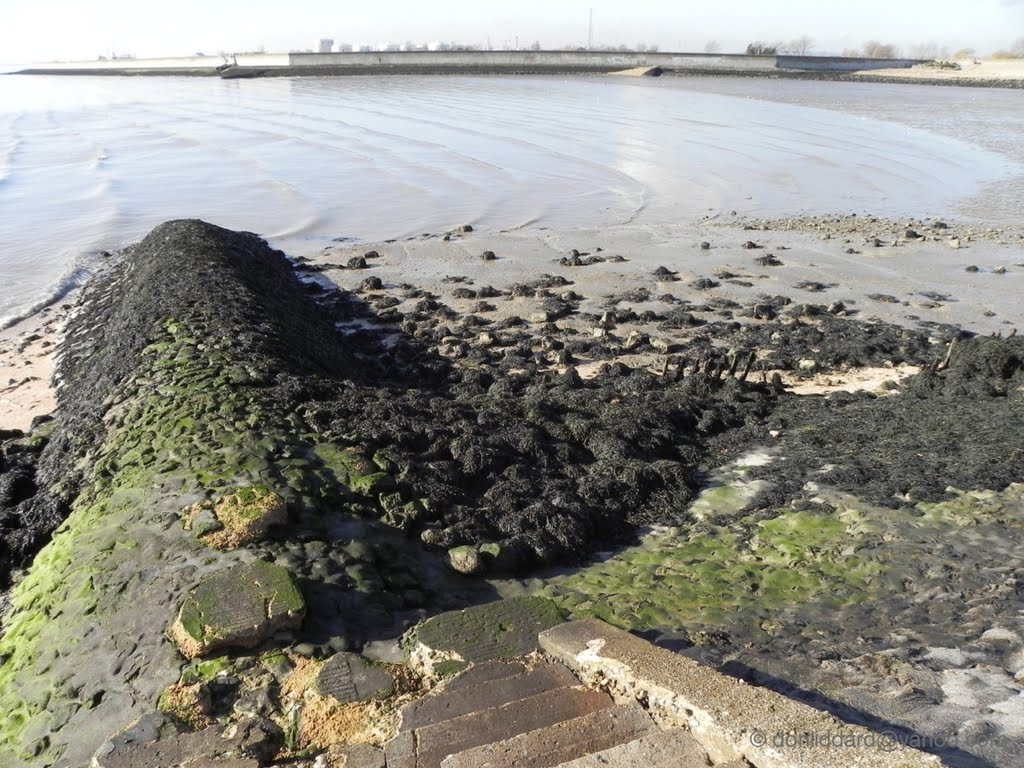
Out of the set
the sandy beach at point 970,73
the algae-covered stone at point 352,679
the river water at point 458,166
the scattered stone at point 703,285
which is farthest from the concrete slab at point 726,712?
the sandy beach at point 970,73

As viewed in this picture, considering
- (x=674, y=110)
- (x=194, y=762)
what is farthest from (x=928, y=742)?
(x=674, y=110)

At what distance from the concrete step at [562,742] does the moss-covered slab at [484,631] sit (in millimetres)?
1131

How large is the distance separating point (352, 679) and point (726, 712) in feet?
6.98

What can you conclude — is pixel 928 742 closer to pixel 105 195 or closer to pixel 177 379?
pixel 177 379

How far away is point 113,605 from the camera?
18.1ft

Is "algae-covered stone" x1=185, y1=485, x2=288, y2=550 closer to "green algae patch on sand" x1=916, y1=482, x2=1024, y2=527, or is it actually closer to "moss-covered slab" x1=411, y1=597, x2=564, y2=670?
"moss-covered slab" x1=411, y1=597, x2=564, y2=670

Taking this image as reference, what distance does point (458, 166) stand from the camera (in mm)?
29391

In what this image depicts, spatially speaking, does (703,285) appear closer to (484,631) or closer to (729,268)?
(729,268)

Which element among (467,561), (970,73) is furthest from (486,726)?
(970,73)

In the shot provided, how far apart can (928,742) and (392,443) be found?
5179 millimetres

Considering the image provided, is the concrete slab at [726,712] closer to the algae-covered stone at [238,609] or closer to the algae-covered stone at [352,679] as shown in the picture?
the algae-covered stone at [352,679]

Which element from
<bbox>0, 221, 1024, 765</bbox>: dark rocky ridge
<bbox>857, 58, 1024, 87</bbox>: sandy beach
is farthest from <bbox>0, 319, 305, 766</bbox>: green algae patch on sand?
<bbox>857, 58, 1024, 87</bbox>: sandy beach

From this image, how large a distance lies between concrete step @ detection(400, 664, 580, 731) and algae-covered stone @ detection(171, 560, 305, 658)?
1267mm

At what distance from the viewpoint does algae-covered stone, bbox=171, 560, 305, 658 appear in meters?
4.91
